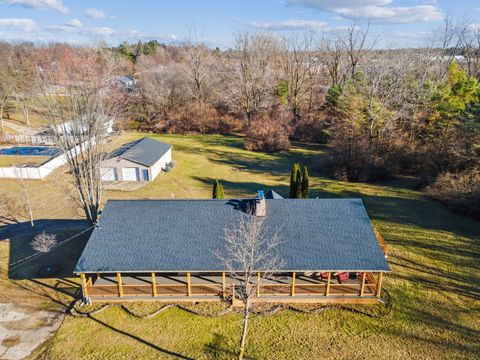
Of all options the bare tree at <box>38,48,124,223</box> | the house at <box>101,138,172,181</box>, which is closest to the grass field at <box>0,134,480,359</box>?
the bare tree at <box>38,48,124,223</box>

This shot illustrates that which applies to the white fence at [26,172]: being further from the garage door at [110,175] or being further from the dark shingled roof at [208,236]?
the dark shingled roof at [208,236]

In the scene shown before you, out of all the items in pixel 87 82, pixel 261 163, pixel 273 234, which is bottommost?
pixel 261 163

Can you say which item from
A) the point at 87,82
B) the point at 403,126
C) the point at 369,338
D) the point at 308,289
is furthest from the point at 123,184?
the point at 403,126

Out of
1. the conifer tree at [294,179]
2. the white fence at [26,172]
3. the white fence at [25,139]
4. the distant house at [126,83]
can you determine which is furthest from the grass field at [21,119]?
the conifer tree at [294,179]

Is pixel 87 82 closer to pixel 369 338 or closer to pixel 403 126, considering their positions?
pixel 369 338

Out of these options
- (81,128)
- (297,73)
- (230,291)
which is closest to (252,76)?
(297,73)

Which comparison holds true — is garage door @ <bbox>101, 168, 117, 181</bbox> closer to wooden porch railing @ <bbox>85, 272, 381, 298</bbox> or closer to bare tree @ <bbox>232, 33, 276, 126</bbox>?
wooden porch railing @ <bbox>85, 272, 381, 298</bbox>
